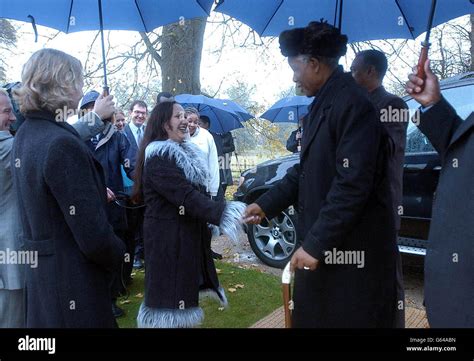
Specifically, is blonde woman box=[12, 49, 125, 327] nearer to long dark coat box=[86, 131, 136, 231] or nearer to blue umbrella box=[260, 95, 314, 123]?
long dark coat box=[86, 131, 136, 231]

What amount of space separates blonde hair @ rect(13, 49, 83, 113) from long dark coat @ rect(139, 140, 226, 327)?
1126 millimetres

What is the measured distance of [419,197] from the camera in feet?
14.1

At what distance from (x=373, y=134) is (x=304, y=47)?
62 centimetres

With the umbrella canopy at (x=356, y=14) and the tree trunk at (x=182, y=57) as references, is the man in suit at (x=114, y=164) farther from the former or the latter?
the tree trunk at (x=182, y=57)

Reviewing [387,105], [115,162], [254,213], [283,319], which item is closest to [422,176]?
[387,105]

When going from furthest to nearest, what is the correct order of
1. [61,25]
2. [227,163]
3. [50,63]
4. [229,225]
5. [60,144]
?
1. [227,163]
2. [61,25]
3. [229,225]
4. [50,63]
5. [60,144]

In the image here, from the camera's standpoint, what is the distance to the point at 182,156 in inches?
126

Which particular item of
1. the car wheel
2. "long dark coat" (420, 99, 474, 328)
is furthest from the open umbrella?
the car wheel

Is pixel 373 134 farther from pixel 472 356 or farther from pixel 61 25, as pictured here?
pixel 61 25

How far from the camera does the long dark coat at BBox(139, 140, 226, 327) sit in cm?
314

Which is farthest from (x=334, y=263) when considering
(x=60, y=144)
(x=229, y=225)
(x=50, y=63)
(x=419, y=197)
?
(x=419, y=197)

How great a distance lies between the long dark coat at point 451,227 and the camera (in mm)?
1829

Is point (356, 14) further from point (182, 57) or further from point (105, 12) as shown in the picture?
point (182, 57)

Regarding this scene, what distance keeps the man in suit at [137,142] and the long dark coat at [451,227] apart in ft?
11.1
